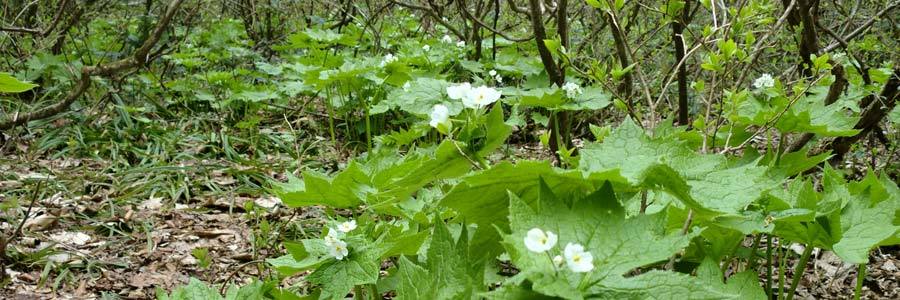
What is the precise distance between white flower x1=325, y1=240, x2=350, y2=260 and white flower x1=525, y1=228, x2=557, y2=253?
69 centimetres

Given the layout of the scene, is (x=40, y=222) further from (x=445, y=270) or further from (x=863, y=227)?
(x=863, y=227)

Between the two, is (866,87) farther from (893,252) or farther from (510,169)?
(510,169)

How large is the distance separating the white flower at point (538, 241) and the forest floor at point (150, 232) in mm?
1236

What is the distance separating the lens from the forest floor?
8.59 ft

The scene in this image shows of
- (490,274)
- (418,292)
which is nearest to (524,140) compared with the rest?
(490,274)

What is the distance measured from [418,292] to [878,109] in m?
2.42

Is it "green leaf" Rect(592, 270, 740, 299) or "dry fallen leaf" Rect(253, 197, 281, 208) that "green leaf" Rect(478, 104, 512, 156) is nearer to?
"green leaf" Rect(592, 270, 740, 299)

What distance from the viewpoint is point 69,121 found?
177 inches

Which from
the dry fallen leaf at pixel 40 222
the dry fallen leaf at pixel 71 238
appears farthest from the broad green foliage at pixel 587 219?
the dry fallen leaf at pixel 40 222

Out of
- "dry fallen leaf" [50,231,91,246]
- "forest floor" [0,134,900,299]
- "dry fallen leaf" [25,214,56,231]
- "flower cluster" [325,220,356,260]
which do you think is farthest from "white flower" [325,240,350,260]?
"dry fallen leaf" [25,214,56,231]

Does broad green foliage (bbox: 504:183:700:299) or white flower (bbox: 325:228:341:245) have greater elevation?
broad green foliage (bbox: 504:183:700:299)

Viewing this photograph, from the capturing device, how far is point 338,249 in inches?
62.9

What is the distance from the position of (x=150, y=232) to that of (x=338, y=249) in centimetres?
181

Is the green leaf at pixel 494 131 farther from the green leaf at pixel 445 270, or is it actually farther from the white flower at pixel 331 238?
the white flower at pixel 331 238
